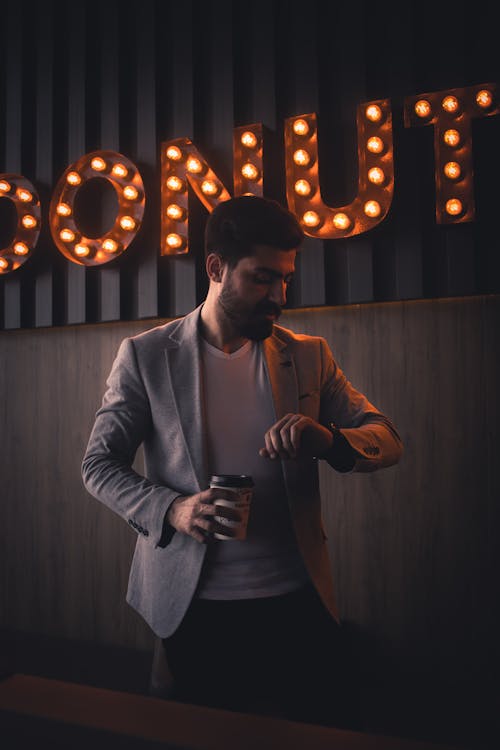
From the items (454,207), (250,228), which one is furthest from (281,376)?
(454,207)

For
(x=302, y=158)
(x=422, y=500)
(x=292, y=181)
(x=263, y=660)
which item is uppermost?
(x=302, y=158)

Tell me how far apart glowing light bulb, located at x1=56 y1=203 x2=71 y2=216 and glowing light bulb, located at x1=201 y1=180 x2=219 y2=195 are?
838 millimetres

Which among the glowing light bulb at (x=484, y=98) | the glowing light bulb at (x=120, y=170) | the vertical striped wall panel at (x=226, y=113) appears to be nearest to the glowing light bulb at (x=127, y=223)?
the vertical striped wall panel at (x=226, y=113)

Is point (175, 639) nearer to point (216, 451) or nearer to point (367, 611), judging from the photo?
point (216, 451)

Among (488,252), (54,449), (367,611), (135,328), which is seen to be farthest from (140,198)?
(367,611)

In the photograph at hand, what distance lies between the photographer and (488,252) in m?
2.51

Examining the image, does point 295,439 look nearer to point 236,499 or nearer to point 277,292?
point 236,499

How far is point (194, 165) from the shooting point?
A: 2.87 metres

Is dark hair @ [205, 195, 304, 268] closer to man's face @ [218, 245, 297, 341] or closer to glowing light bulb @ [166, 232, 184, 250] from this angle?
man's face @ [218, 245, 297, 341]

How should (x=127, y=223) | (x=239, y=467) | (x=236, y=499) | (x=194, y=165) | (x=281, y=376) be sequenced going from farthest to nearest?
(x=127, y=223) → (x=194, y=165) → (x=281, y=376) → (x=239, y=467) → (x=236, y=499)

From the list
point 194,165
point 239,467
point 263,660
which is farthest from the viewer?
point 194,165

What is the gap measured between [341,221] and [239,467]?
1.42m

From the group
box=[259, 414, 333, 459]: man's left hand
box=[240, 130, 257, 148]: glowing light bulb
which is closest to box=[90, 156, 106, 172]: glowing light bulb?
box=[240, 130, 257, 148]: glowing light bulb

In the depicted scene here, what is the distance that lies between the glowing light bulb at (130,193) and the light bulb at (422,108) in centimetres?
146
